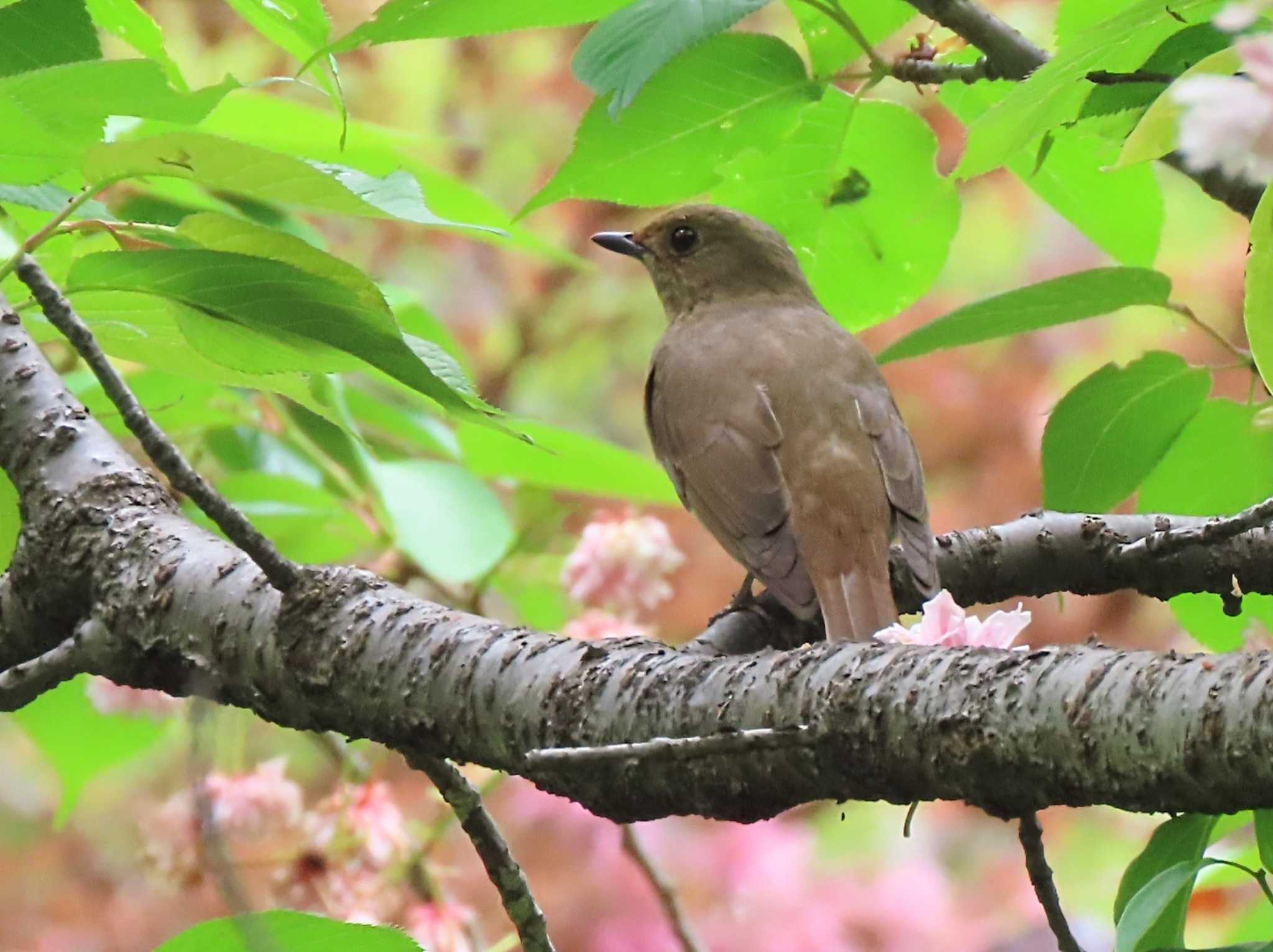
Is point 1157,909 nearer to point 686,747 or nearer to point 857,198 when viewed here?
point 686,747

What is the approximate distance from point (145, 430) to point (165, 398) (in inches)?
40.1

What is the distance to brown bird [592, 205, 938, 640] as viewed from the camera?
257 centimetres

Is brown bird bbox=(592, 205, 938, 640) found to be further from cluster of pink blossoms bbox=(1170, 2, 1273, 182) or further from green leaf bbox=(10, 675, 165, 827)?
cluster of pink blossoms bbox=(1170, 2, 1273, 182)

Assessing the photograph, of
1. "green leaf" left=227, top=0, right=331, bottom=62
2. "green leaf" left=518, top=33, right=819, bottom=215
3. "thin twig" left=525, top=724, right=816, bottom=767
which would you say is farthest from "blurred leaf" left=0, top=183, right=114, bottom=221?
"thin twig" left=525, top=724, right=816, bottom=767

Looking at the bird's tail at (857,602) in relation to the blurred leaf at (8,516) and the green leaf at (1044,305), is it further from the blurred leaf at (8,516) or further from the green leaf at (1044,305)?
the blurred leaf at (8,516)

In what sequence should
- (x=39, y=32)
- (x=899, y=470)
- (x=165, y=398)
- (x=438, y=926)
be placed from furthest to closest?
1. (x=899, y=470)
2. (x=438, y=926)
3. (x=165, y=398)
4. (x=39, y=32)

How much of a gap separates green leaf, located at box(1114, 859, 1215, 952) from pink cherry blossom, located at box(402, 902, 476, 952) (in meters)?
1.58

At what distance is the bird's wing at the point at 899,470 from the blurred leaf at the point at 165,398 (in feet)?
3.66

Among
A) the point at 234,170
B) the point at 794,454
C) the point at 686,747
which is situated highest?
the point at 794,454

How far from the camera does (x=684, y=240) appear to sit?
393 centimetres

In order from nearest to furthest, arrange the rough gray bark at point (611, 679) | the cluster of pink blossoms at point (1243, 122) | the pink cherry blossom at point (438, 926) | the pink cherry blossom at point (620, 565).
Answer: the cluster of pink blossoms at point (1243, 122), the rough gray bark at point (611, 679), the pink cherry blossom at point (438, 926), the pink cherry blossom at point (620, 565)

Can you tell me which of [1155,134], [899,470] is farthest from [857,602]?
[1155,134]

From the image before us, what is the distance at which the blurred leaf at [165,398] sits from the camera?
7.38 feet

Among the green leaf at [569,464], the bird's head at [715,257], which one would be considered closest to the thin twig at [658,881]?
the green leaf at [569,464]
